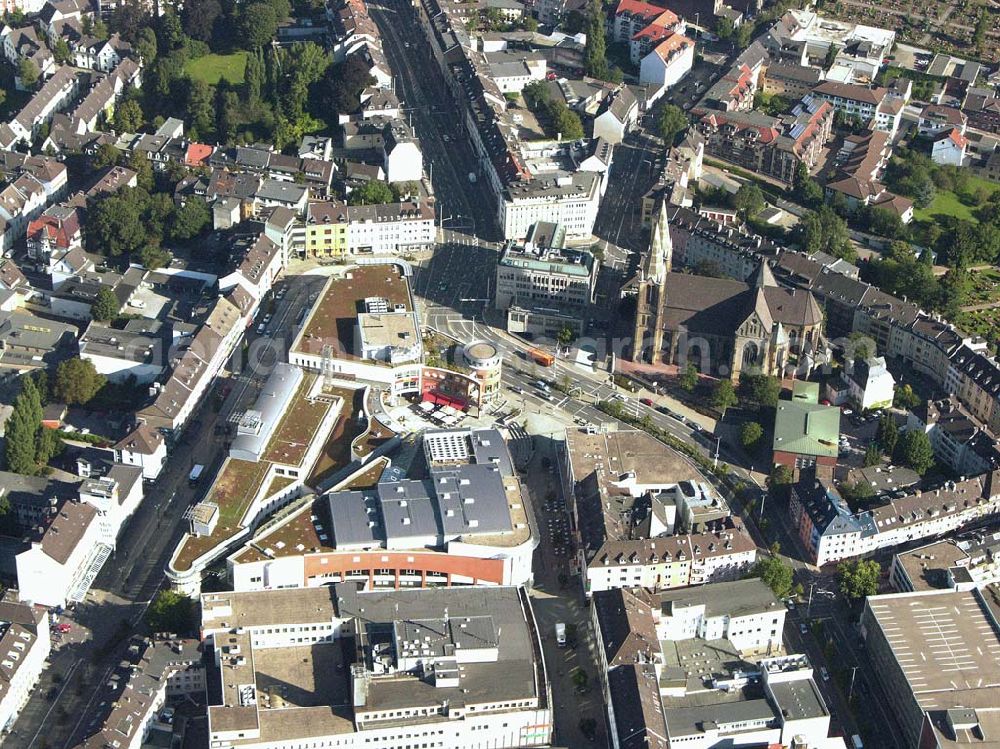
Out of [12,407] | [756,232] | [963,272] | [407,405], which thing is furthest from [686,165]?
[12,407]

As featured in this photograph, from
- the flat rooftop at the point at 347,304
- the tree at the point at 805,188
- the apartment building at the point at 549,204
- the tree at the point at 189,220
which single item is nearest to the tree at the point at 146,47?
the tree at the point at 189,220

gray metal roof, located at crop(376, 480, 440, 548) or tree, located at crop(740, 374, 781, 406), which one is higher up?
gray metal roof, located at crop(376, 480, 440, 548)

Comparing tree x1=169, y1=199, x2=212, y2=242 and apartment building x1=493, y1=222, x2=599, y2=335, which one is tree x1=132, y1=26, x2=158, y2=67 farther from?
apartment building x1=493, y1=222, x2=599, y2=335

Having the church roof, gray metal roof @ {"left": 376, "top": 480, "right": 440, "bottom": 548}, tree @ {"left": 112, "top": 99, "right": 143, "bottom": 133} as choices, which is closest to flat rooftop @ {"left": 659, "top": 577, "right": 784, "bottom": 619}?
gray metal roof @ {"left": 376, "top": 480, "right": 440, "bottom": 548}

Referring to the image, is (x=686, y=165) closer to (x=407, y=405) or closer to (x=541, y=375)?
(x=541, y=375)

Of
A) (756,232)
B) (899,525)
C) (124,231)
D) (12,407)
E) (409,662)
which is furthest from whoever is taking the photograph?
(756,232)
